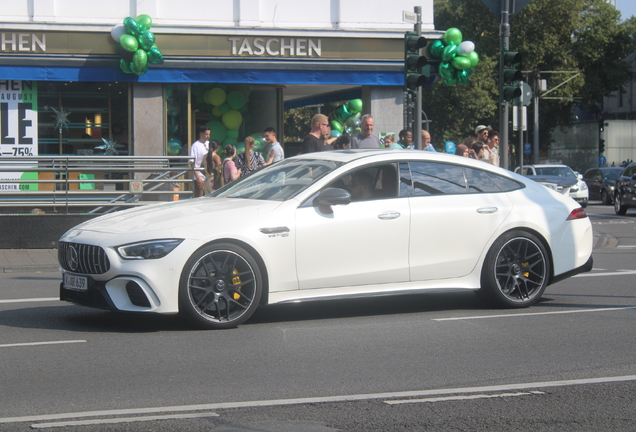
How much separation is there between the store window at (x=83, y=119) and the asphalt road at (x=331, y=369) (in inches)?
448

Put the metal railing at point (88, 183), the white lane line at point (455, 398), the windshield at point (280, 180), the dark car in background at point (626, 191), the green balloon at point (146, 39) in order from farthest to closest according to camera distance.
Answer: the dark car in background at point (626, 191), the green balloon at point (146, 39), the metal railing at point (88, 183), the windshield at point (280, 180), the white lane line at point (455, 398)

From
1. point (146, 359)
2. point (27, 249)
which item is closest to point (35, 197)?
point (27, 249)

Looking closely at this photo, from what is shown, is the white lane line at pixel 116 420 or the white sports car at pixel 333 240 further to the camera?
the white sports car at pixel 333 240

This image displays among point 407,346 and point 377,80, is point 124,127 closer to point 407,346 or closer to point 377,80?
point 377,80

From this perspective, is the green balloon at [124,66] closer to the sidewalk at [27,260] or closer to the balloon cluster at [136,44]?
the balloon cluster at [136,44]

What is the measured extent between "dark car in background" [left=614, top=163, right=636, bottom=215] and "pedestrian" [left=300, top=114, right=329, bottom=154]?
666 inches

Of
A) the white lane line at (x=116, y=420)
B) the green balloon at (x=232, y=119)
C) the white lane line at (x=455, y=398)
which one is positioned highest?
the green balloon at (x=232, y=119)

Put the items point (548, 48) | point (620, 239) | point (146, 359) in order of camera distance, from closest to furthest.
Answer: point (146, 359) < point (620, 239) < point (548, 48)

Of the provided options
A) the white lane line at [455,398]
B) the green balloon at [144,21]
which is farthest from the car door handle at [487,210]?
the green balloon at [144,21]

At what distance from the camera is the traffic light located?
562 inches

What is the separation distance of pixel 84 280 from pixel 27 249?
25.2 feet

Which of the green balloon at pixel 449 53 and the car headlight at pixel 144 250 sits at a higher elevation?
the green balloon at pixel 449 53

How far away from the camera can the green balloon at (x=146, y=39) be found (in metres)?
18.8

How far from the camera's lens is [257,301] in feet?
23.8
